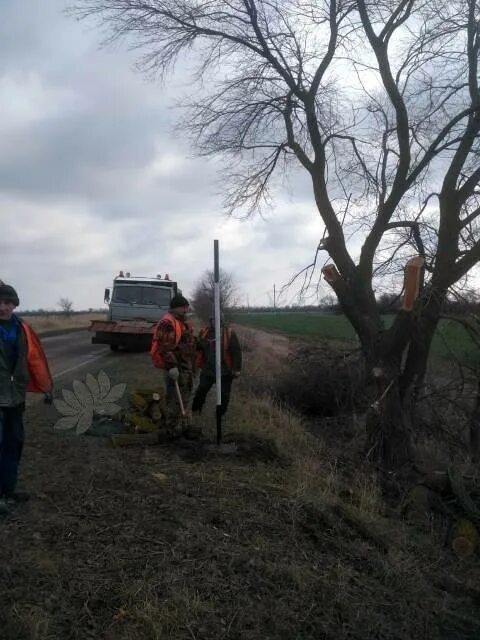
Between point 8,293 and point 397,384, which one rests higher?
point 8,293

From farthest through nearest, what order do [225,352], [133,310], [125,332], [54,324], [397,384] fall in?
[54,324], [133,310], [125,332], [397,384], [225,352]

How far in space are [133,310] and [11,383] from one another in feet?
54.5

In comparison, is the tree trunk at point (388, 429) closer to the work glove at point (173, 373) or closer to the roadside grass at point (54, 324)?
the work glove at point (173, 373)

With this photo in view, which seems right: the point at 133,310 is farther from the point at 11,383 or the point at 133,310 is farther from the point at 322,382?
the point at 11,383

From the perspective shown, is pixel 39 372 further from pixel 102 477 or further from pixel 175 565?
pixel 175 565

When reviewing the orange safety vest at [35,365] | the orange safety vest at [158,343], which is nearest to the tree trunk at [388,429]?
the orange safety vest at [158,343]

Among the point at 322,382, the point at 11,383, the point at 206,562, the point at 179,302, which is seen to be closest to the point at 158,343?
the point at 179,302

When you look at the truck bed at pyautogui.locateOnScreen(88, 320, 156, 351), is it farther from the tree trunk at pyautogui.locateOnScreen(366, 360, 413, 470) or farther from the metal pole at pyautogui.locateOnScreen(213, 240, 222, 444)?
the metal pole at pyautogui.locateOnScreen(213, 240, 222, 444)

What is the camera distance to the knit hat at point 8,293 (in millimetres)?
5176

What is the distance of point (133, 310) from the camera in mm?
21781

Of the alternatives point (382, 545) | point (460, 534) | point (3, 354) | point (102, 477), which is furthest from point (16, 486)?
point (460, 534)

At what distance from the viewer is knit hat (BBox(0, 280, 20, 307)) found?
518cm

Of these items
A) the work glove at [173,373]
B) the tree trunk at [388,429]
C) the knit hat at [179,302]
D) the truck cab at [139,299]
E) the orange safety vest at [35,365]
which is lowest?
the tree trunk at [388,429]

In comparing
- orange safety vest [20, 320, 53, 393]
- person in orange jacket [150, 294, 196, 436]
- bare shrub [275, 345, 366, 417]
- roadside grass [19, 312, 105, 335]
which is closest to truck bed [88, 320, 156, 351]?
bare shrub [275, 345, 366, 417]
